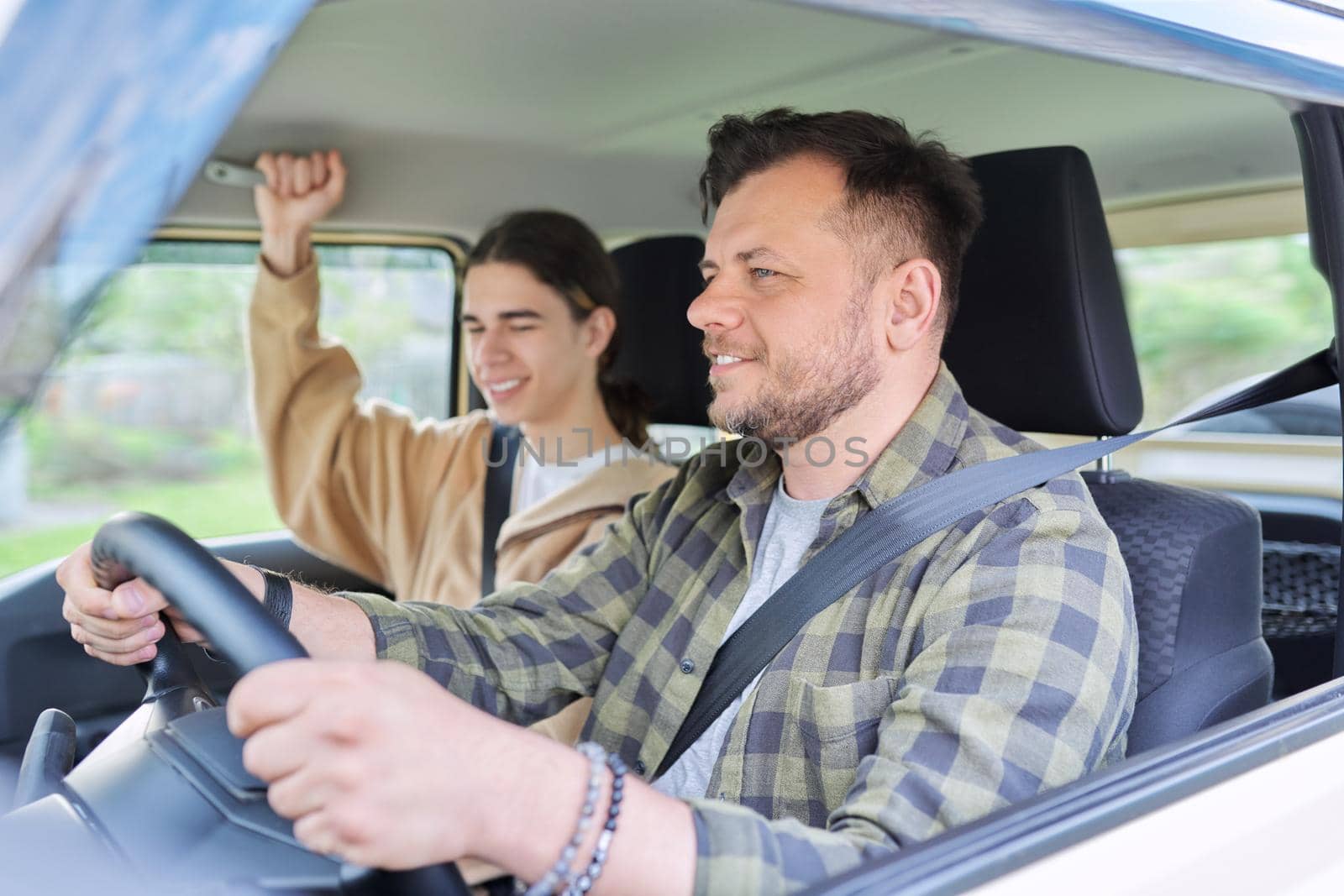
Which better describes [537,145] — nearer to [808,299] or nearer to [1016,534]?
[808,299]

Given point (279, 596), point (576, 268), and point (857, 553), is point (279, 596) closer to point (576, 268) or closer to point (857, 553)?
point (857, 553)

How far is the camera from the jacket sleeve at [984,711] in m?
0.91

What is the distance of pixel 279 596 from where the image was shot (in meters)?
1.45

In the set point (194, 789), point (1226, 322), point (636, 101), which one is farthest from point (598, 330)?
point (194, 789)

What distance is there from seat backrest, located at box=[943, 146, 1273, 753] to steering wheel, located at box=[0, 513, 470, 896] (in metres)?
1.00

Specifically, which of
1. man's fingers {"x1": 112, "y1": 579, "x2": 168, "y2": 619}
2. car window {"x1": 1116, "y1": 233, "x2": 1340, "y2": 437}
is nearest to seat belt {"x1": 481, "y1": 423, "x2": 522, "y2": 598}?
man's fingers {"x1": 112, "y1": 579, "x2": 168, "y2": 619}

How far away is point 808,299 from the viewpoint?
1.50 m

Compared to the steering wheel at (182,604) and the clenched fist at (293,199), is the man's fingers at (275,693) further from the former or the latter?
the clenched fist at (293,199)

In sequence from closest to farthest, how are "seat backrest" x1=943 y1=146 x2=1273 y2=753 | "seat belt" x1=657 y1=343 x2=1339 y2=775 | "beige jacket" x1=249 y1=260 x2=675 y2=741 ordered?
"seat belt" x1=657 y1=343 x2=1339 y2=775 < "seat backrest" x1=943 y1=146 x2=1273 y2=753 < "beige jacket" x1=249 y1=260 x2=675 y2=741

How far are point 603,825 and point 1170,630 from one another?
0.90 meters

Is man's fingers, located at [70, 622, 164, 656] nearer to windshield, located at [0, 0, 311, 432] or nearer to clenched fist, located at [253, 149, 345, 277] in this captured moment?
windshield, located at [0, 0, 311, 432]

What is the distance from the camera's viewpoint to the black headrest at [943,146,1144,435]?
1604mm

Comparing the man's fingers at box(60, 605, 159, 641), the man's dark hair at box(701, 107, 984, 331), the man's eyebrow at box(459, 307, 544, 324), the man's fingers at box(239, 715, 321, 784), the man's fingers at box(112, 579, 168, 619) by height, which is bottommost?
the man's fingers at box(60, 605, 159, 641)

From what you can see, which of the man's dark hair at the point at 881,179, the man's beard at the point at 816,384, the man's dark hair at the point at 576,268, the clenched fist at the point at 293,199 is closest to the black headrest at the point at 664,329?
the man's dark hair at the point at 576,268
